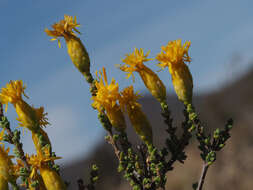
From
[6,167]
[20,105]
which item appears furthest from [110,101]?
[6,167]

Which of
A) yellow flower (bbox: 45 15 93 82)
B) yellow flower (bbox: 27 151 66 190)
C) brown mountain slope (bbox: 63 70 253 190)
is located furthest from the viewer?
brown mountain slope (bbox: 63 70 253 190)

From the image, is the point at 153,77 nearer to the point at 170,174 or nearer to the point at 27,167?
the point at 27,167

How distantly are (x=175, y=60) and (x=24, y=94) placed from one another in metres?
1.33

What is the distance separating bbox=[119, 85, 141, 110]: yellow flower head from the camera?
2811mm

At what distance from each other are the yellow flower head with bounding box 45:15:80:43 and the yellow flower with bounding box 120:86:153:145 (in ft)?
2.53

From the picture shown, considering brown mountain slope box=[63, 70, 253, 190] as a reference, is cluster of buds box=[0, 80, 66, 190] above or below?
below

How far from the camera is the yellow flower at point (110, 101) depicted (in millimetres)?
2676

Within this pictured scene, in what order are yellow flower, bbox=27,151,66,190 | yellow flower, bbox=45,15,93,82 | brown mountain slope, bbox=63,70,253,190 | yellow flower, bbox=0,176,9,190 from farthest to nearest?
brown mountain slope, bbox=63,70,253,190
yellow flower, bbox=45,15,93,82
yellow flower, bbox=0,176,9,190
yellow flower, bbox=27,151,66,190

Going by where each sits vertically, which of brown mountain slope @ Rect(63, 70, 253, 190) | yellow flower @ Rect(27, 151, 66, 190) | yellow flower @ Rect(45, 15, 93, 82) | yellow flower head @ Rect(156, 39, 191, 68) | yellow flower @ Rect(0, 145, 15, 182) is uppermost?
brown mountain slope @ Rect(63, 70, 253, 190)

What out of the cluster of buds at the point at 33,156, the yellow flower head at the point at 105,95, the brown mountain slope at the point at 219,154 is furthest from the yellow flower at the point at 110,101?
the brown mountain slope at the point at 219,154

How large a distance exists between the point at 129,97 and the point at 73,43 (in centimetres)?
70

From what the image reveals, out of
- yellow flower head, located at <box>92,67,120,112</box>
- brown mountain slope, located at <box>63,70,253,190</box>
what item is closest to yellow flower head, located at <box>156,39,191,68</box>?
yellow flower head, located at <box>92,67,120,112</box>

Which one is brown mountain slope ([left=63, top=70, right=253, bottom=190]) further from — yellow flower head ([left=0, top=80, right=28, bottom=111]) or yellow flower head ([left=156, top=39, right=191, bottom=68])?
yellow flower head ([left=0, top=80, right=28, bottom=111])

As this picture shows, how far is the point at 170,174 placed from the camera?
923 inches
